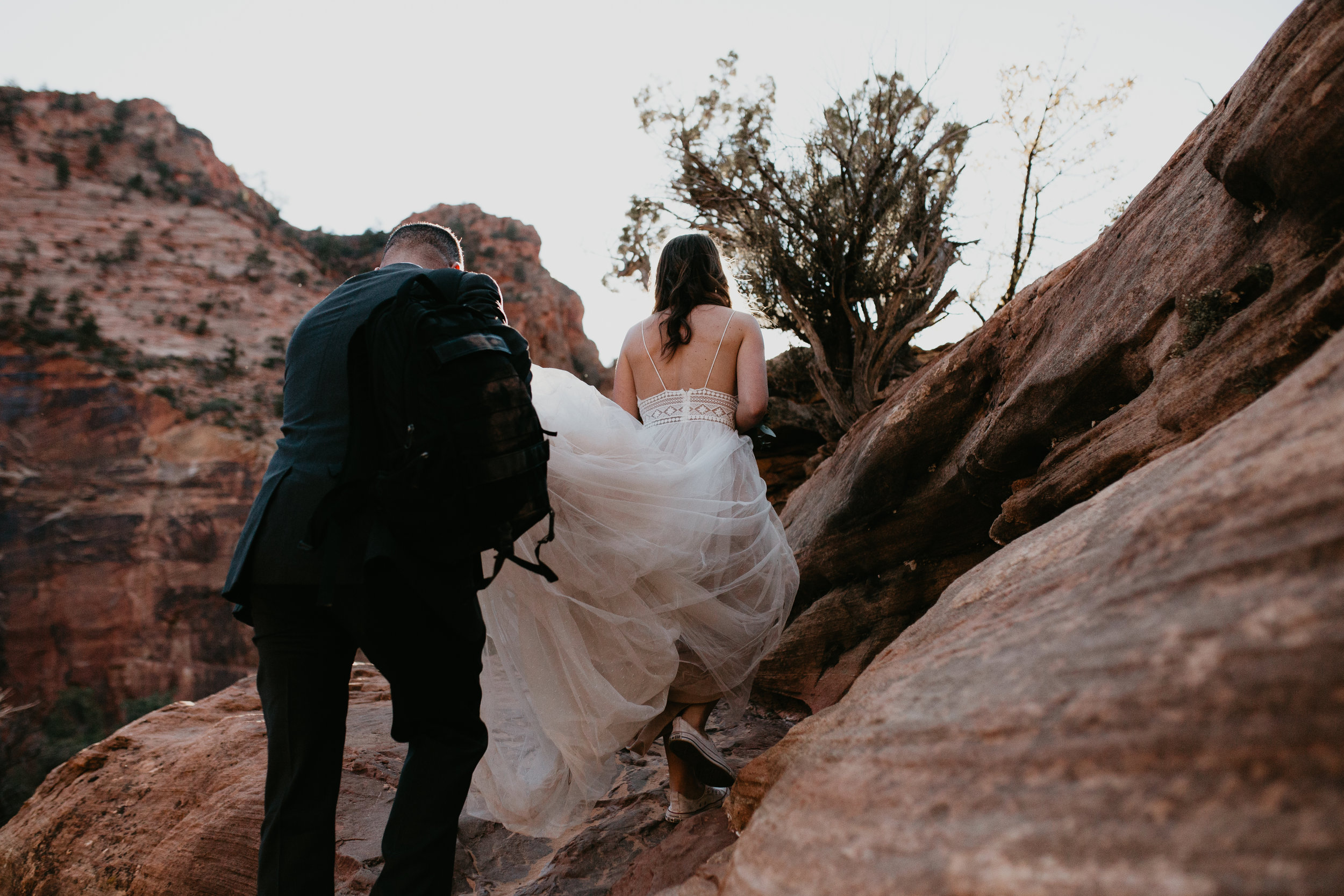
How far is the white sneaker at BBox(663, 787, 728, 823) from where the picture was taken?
312 cm

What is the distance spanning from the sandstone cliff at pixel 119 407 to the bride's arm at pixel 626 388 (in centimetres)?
1648

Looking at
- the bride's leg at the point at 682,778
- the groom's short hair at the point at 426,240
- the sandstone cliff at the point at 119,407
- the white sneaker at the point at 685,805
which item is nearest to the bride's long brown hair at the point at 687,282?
the groom's short hair at the point at 426,240

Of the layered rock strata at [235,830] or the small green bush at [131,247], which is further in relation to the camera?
the small green bush at [131,247]

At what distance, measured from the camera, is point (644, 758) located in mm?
4320

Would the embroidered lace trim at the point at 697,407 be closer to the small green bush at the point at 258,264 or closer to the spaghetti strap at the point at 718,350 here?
the spaghetti strap at the point at 718,350

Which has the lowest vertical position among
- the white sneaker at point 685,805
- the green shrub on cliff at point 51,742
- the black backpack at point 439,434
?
the white sneaker at point 685,805

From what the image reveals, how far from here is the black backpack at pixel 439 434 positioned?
2.08 m

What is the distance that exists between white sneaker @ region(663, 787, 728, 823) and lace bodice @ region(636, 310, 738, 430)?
1724 mm

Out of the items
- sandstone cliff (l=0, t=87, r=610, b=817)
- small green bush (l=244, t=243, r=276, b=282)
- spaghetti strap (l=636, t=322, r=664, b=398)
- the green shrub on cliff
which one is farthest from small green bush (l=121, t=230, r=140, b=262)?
spaghetti strap (l=636, t=322, r=664, b=398)

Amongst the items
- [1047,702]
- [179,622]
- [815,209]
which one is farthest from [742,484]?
[179,622]

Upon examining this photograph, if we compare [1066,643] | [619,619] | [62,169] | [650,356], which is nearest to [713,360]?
[650,356]

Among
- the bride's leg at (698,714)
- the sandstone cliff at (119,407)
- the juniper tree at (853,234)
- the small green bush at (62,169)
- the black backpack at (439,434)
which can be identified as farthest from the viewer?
the small green bush at (62,169)

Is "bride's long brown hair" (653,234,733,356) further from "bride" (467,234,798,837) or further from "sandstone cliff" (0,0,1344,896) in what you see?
"sandstone cliff" (0,0,1344,896)

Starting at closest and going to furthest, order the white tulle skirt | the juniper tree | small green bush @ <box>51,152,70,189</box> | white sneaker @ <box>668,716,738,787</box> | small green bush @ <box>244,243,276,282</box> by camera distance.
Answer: the white tulle skirt < white sneaker @ <box>668,716,738,787</box> < the juniper tree < small green bush @ <box>51,152,70,189</box> < small green bush @ <box>244,243,276,282</box>
